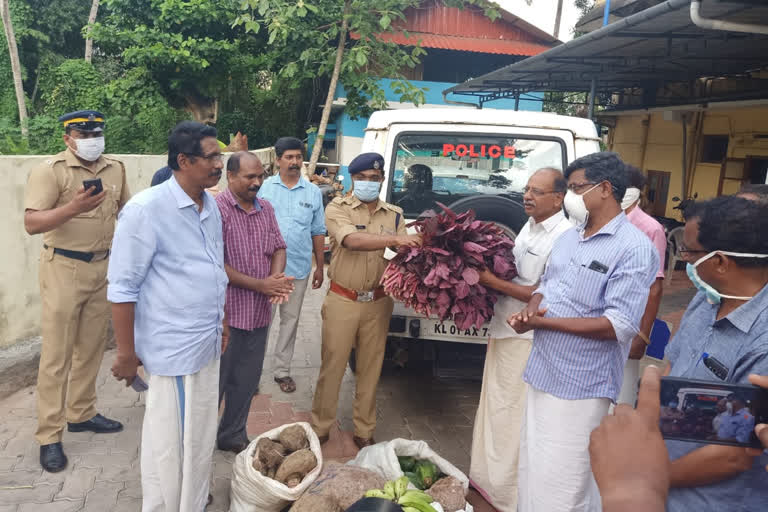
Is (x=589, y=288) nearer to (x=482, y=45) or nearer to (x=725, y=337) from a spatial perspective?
(x=725, y=337)

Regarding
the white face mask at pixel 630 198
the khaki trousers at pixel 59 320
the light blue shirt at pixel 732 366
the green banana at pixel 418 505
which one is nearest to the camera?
the light blue shirt at pixel 732 366

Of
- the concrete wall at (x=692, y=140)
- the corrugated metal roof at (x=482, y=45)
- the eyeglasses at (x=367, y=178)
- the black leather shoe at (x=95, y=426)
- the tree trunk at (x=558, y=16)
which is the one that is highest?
the tree trunk at (x=558, y=16)

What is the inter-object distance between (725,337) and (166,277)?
7.51 ft

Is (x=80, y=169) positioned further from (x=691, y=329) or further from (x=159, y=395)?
(x=691, y=329)

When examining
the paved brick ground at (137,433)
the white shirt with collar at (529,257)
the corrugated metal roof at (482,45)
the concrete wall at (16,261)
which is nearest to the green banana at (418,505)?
the white shirt with collar at (529,257)

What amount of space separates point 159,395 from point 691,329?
231cm

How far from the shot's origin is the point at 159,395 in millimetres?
2818

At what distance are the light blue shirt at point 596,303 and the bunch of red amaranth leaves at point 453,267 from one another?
0.61 metres

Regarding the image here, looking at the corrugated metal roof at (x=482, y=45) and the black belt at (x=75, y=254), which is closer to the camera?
the black belt at (x=75, y=254)

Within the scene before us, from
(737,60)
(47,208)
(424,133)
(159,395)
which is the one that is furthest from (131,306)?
(737,60)

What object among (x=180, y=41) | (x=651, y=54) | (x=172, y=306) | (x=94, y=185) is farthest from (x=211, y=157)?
(x=180, y=41)

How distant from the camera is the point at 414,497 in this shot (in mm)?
2844

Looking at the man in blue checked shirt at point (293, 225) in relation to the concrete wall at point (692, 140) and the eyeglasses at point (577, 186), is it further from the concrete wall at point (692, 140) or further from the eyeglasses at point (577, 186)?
the concrete wall at point (692, 140)

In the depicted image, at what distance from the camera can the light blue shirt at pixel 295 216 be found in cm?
501
